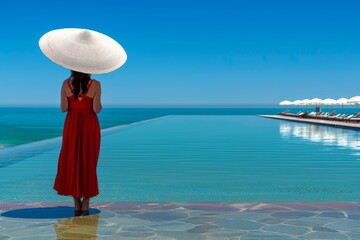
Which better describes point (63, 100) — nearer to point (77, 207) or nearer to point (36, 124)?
point (77, 207)

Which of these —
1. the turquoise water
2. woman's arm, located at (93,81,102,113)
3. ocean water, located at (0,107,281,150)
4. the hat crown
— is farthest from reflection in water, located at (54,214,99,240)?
ocean water, located at (0,107,281,150)

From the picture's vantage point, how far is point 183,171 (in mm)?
8859

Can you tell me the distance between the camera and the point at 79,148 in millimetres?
4605

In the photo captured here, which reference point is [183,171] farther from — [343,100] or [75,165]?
[343,100]

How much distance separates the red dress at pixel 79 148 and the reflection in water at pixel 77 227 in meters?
0.20

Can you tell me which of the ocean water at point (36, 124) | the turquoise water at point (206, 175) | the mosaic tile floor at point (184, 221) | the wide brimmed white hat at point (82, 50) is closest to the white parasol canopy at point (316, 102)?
the ocean water at point (36, 124)

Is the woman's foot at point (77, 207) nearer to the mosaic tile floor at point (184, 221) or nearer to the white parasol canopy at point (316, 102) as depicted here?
the mosaic tile floor at point (184, 221)

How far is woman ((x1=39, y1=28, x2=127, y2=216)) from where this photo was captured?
4535mm

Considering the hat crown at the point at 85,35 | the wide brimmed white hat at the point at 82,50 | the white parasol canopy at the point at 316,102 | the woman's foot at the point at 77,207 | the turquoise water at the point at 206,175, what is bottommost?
the turquoise water at the point at 206,175

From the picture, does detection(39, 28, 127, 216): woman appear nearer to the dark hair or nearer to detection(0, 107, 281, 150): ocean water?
the dark hair

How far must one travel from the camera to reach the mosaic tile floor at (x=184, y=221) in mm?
4055

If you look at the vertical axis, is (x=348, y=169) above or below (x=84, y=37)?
below

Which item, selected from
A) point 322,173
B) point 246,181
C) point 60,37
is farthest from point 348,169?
point 60,37

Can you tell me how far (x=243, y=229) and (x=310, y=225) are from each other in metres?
0.55
